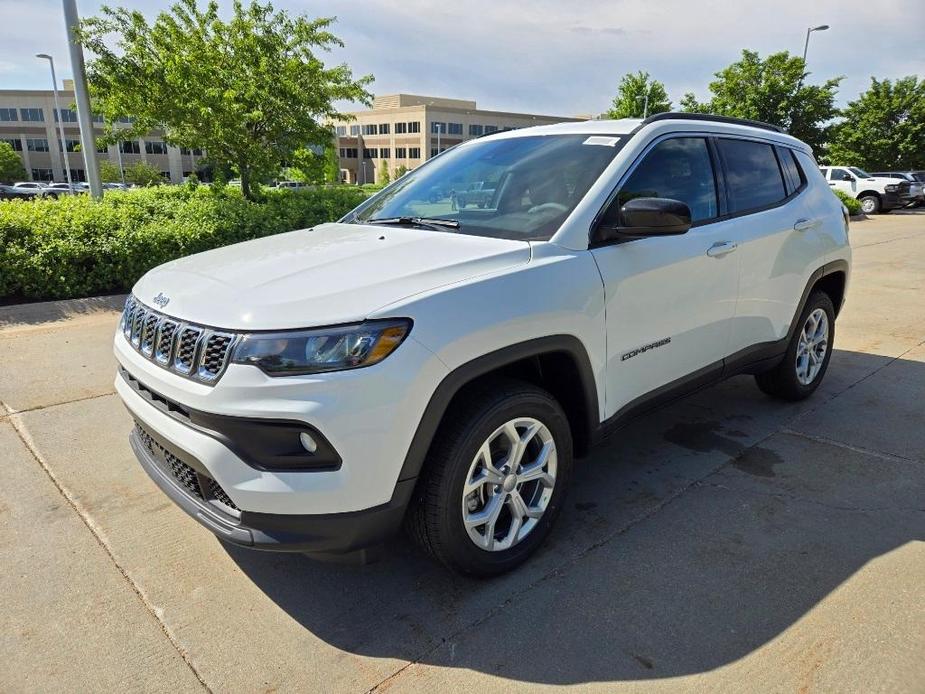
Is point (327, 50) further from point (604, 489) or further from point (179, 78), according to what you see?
point (604, 489)

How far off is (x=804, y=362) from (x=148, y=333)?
13.8 ft

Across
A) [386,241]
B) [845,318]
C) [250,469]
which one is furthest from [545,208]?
[845,318]

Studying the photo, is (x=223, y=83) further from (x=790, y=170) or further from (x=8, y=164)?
(x=8, y=164)

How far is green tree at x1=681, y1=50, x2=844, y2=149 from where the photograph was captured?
29000mm

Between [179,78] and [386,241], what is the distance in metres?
10.5

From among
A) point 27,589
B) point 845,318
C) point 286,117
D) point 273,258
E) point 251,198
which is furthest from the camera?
point 251,198

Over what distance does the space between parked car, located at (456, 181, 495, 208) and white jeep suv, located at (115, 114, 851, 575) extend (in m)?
0.05

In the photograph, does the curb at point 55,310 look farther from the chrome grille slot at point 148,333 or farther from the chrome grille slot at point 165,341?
the chrome grille slot at point 165,341

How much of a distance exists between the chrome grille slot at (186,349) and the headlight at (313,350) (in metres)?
0.24

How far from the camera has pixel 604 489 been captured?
352 centimetres

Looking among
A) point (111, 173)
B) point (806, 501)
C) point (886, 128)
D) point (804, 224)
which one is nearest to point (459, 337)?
point (806, 501)

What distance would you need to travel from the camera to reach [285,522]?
7.22 ft

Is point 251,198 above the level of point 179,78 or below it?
below

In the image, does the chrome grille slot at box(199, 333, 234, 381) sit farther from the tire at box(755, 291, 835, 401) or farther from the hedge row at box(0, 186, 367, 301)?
the hedge row at box(0, 186, 367, 301)
